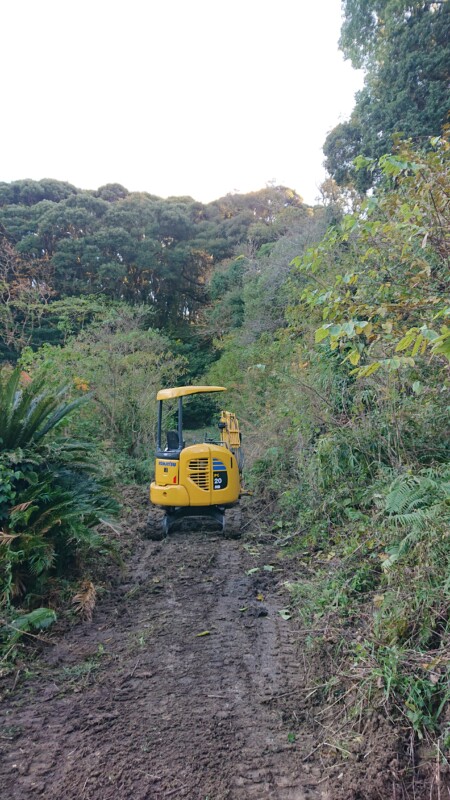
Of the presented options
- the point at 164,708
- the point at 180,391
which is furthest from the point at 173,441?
the point at 164,708

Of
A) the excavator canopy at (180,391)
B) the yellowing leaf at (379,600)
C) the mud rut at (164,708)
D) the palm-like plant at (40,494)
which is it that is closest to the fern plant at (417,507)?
the yellowing leaf at (379,600)

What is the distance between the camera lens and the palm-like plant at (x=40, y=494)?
158 inches

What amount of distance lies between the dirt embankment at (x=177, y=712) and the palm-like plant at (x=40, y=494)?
2.04ft

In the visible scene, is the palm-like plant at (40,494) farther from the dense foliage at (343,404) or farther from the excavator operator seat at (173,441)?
the excavator operator seat at (173,441)

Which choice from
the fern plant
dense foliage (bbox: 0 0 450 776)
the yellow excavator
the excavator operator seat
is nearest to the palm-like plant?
dense foliage (bbox: 0 0 450 776)

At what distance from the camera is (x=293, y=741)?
8.41ft

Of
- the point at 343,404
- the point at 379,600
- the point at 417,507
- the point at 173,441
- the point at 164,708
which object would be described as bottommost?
the point at 164,708

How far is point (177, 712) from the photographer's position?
284 centimetres

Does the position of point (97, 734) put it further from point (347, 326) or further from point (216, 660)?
point (347, 326)

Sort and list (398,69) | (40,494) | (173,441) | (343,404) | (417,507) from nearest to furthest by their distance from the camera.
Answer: (417,507)
(40,494)
(343,404)
(173,441)
(398,69)

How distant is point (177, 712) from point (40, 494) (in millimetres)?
2290

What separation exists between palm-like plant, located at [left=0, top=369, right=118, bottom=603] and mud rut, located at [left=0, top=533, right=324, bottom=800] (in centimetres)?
64

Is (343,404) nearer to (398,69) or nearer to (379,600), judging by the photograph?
(379,600)

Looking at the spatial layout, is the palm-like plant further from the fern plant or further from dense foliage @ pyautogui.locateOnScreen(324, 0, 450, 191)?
dense foliage @ pyautogui.locateOnScreen(324, 0, 450, 191)
